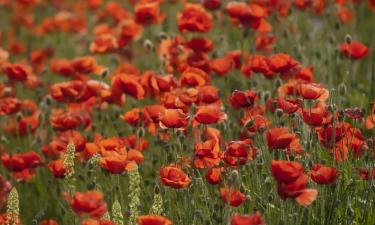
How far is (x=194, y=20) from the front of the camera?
4484 millimetres

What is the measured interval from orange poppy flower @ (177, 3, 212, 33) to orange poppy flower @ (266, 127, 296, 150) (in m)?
1.64

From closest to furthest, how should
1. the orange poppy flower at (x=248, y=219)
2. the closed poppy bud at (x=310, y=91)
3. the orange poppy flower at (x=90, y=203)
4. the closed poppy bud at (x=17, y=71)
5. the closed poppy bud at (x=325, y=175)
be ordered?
the orange poppy flower at (x=248, y=219)
the orange poppy flower at (x=90, y=203)
the closed poppy bud at (x=325, y=175)
the closed poppy bud at (x=310, y=91)
the closed poppy bud at (x=17, y=71)

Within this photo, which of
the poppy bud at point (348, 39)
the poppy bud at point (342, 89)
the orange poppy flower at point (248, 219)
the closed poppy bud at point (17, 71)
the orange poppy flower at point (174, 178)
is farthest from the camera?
the closed poppy bud at point (17, 71)

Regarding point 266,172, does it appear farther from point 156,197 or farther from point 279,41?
point 279,41

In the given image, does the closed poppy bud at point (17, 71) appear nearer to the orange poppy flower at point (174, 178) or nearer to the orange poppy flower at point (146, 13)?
the orange poppy flower at point (146, 13)

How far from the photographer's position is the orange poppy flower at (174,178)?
9.74ft

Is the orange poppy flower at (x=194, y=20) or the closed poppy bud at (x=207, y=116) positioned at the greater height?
the orange poppy flower at (x=194, y=20)

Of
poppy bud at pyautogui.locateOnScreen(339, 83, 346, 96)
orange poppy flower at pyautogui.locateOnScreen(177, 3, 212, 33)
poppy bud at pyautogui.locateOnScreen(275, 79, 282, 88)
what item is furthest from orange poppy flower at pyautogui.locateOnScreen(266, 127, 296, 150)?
orange poppy flower at pyautogui.locateOnScreen(177, 3, 212, 33)

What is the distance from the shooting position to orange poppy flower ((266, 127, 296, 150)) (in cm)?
291

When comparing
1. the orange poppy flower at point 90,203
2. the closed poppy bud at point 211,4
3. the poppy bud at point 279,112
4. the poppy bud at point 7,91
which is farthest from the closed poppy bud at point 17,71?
the orange poppy flower at point 90,203

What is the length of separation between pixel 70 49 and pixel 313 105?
156 inches

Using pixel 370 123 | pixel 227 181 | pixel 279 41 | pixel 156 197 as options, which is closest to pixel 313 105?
pixel 370 123

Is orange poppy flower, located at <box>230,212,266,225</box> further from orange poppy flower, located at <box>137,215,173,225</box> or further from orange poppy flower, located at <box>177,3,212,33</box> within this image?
orange poppy flower, located at <box>177,3,212,33</box>

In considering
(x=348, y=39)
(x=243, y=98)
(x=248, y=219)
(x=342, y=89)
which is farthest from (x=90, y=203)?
(x=348, y=39)
